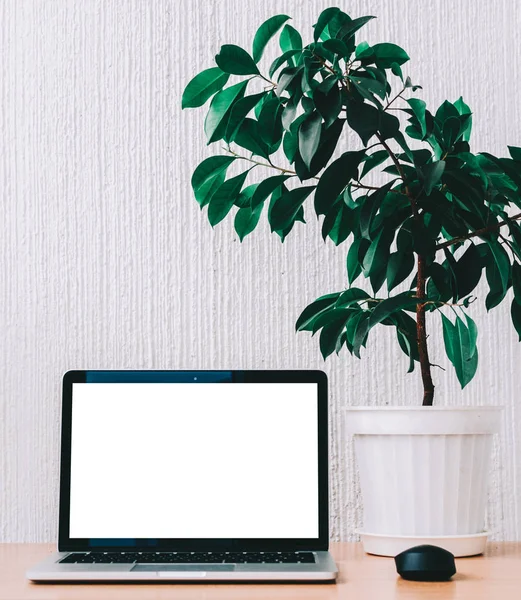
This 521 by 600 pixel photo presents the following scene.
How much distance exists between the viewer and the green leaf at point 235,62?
0.83m

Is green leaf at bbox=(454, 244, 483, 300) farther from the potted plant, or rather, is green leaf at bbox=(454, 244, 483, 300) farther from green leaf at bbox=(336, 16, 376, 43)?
green leaf at bbox=(336, 16, 376, 43)

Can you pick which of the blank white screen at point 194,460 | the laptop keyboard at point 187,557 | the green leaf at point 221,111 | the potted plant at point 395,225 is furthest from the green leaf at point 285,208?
the laptop keyboard at point 187,557

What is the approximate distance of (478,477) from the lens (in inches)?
35.6

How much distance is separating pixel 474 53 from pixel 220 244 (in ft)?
1.60

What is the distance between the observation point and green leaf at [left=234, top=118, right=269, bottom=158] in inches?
34.5

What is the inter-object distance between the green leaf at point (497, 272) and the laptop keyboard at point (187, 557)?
375mm

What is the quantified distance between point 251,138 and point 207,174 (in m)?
0.08

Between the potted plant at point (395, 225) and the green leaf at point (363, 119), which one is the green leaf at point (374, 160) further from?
the green leaf at point (363, 119)

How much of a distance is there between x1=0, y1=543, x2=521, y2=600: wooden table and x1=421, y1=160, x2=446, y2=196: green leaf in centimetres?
40

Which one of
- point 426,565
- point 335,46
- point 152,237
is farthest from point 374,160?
point 426,565

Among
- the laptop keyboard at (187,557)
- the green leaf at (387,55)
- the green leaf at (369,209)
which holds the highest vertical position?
the green leaf at (387,55)

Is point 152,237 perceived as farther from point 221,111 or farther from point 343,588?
point 343,588

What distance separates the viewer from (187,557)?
2.86 ft

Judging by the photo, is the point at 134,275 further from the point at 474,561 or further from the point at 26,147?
the point at 474,561
